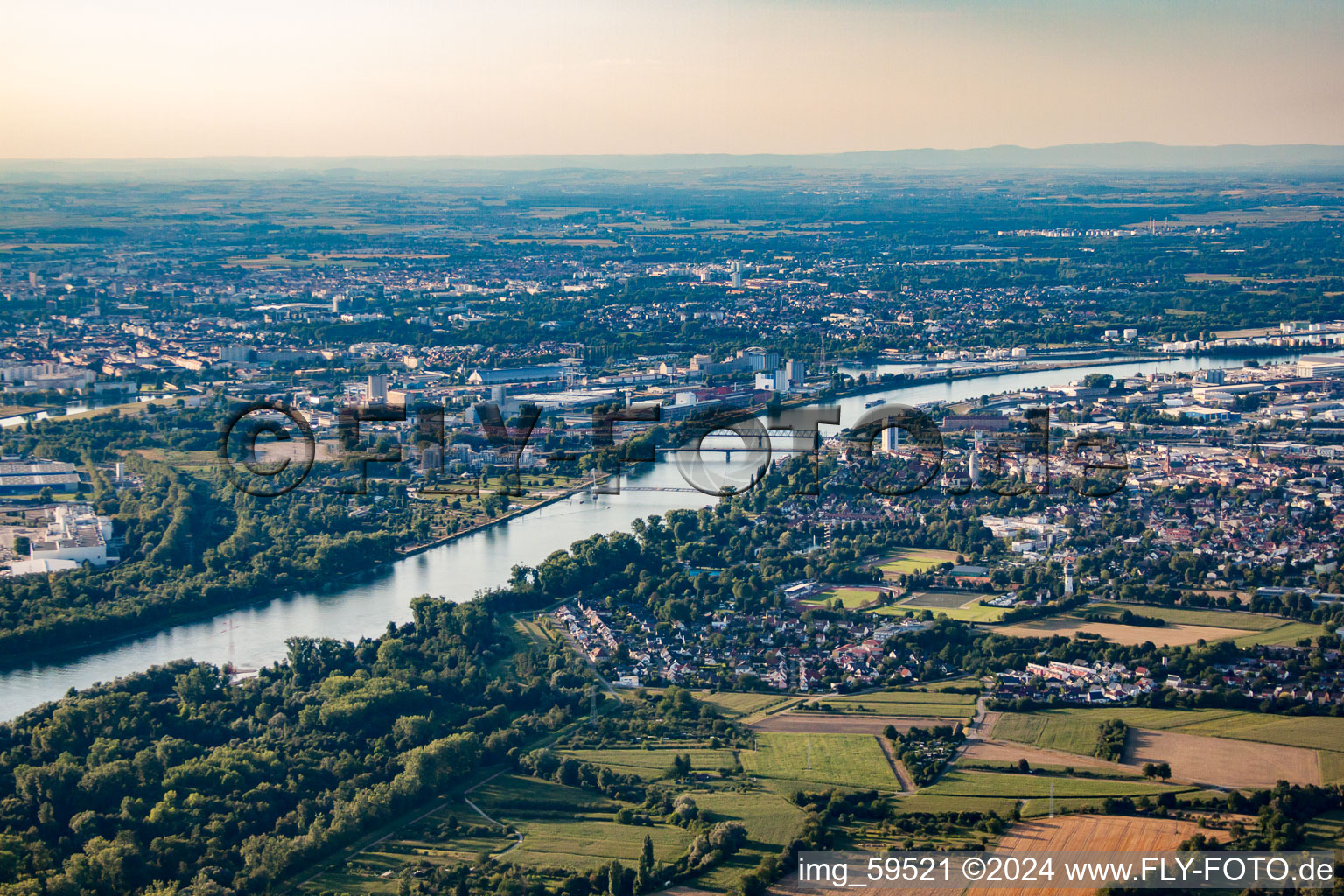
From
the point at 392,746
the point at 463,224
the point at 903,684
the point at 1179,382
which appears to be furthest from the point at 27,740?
the point at 463,224

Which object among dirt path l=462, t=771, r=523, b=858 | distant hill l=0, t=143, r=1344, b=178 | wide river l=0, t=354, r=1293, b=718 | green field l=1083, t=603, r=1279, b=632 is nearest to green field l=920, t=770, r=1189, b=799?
dirt path l=462, t=771, r=523, b=858

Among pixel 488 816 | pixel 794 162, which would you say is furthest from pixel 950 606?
pixel 794 162

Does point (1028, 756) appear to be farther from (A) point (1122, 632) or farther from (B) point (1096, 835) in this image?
(A) point (1122, 632)

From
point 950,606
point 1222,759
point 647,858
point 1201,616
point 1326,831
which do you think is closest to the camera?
point 647,858

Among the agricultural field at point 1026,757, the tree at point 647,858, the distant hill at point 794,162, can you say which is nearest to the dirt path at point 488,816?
the tree at point 647,858

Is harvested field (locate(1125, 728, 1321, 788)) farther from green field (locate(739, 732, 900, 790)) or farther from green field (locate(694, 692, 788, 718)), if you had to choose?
A: green field (locate(694, 692, 788, 718))

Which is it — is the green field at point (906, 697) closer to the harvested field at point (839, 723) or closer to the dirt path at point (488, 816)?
the harvested field at point (839, 723)

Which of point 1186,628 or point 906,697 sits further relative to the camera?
point 1186,628
